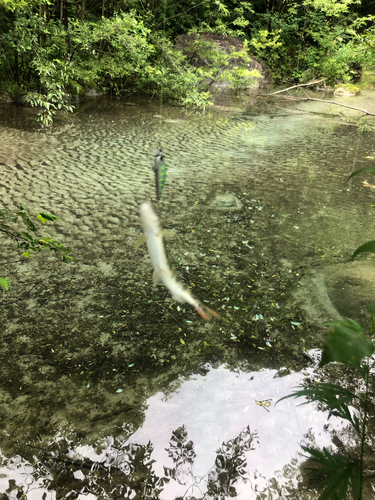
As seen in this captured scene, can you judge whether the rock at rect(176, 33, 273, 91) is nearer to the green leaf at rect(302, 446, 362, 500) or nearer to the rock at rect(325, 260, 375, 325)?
the rock at rect(325, 260, 375, 325)

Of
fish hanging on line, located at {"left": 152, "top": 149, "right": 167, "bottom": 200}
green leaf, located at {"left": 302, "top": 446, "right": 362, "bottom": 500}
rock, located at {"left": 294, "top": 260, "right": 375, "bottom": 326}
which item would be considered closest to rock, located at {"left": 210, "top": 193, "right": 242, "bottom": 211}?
rock, located at {"left": 294, "top": 260, "right": 375, "bottom": 326}

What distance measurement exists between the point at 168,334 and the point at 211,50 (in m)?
10.9

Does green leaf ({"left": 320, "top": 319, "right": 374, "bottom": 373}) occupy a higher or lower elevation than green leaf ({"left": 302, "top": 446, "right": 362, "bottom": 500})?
higher

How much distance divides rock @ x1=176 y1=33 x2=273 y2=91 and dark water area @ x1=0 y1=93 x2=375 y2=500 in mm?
7623

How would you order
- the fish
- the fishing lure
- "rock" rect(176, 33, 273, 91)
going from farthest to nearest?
"rock" rect(176, 33, 273, 91) < the fishing lure < the fish

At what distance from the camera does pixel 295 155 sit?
634cm

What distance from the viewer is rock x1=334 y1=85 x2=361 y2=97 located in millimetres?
12878

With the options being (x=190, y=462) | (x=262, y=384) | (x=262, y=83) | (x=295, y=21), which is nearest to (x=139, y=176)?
(x=262, y=384)

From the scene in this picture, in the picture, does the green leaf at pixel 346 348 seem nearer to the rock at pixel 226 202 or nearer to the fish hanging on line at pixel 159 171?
the fish hanging on line at pixel 159 171

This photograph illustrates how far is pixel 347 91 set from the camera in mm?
12914

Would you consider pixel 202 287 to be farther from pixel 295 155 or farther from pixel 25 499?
pixel 295 155

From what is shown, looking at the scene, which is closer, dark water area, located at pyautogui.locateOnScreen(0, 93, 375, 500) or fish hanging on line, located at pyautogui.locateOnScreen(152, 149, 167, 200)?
fish hanging on line, located at pyautogui.locateOnScreen(152, 149, 167, 200)

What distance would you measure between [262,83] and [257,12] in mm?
5087

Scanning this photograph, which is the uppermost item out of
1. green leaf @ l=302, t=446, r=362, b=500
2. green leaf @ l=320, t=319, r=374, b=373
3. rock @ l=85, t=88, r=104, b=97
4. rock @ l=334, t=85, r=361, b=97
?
rock @ l=334, t=85, r=361, b=97
